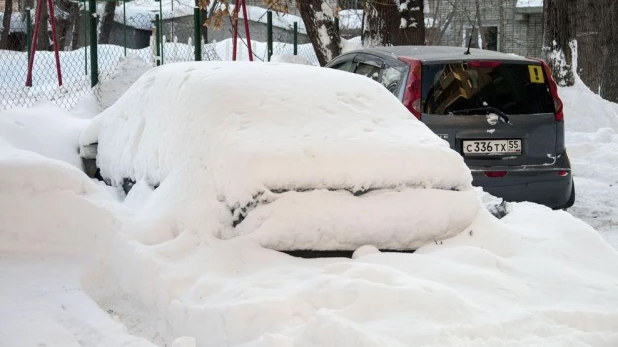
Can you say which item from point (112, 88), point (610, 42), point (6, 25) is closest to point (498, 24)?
point (6, 25)

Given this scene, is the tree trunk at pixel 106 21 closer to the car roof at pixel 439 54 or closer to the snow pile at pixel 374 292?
the car roof at pixel 439 54

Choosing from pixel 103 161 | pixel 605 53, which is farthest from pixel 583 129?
pixel 103 161

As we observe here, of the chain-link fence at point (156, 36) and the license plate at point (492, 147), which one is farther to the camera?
the chain-link fence at point (156, 36)

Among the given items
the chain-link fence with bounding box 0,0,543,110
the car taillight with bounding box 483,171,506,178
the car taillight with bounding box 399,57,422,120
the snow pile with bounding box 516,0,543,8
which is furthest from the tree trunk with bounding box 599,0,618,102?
the snow pile with bounding box 516,0,543,8

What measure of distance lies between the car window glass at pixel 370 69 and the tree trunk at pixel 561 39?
24.3 feet

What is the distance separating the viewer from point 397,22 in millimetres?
14070

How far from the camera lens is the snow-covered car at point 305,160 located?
17.3 ft

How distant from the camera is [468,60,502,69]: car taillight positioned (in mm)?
8047

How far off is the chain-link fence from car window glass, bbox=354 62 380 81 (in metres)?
0.99

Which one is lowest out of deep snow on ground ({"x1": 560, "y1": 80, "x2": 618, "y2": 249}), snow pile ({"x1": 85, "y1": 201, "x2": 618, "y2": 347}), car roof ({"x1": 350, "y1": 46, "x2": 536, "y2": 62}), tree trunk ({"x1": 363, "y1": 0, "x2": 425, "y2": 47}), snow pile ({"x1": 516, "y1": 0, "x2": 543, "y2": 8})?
deep snow on ground ({"x1": 560, "y1": 80, "x2": 618, "y2": 249})

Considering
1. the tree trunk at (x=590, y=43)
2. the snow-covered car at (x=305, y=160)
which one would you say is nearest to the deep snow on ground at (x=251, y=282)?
the snow-covered car at (x=305, y=160)

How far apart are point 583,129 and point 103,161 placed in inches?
378

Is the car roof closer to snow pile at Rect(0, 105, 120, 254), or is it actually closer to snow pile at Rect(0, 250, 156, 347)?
snow pile at Rect(0, 105, 120, 254)

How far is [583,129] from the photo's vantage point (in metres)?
14.9
